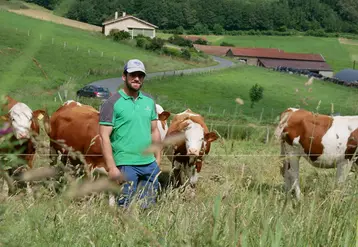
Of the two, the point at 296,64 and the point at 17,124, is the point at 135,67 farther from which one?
the point at 296,64

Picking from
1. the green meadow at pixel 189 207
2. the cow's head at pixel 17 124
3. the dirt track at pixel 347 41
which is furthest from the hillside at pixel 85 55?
the dirt track at pixel 347 41

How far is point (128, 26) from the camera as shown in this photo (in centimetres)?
8050

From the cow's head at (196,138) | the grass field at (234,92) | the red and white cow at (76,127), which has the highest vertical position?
the cow's head at (196,138)

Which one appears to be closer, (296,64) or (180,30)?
(296,64)

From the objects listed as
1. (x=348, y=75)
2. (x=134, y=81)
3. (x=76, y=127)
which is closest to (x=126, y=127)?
(x=134, y=81)

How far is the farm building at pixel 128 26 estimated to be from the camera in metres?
73.7

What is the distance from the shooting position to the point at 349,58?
10081cm

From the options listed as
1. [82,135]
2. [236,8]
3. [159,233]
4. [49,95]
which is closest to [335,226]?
[159,233]

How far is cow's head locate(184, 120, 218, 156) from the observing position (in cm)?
661

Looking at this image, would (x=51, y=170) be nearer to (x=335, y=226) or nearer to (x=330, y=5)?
(x=335, y=226)

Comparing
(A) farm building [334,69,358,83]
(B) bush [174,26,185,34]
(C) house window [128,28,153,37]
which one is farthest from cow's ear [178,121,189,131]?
(B) bush [174,26,185,34]

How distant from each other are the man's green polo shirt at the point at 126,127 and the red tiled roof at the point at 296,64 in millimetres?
84601

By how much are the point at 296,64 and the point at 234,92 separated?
47.7 meters

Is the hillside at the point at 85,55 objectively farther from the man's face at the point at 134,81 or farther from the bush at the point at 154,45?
the man's face at the point at 134,81
